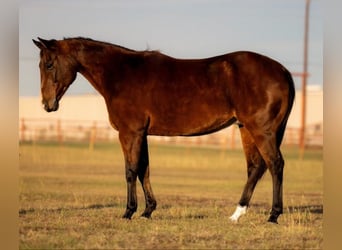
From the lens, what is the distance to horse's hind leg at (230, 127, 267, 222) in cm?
940

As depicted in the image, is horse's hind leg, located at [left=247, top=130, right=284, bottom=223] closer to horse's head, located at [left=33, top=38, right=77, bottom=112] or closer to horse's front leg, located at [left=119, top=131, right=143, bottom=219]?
horse's front leg, located at [left=119, top=131, right=143, bottom=219]

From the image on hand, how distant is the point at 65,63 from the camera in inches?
377

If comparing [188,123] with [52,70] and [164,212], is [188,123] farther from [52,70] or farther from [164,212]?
[52,70]

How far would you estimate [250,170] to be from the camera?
9.60 meters

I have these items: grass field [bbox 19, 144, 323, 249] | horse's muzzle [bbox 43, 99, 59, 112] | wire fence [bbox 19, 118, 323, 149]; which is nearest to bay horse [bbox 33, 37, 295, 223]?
horse's muzzle [bbox 43, 99, 59, 112]

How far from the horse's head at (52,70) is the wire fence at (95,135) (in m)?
18.6

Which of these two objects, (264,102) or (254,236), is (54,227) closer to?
Answer: (254,236)

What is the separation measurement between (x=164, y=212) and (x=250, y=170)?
1.63 meters

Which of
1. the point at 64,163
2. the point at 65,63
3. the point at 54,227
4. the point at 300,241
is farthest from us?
the point at 64,163

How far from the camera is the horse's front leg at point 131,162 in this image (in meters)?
9.23

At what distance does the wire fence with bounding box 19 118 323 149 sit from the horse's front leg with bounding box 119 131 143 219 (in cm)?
1919

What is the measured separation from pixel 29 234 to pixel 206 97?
3148 millimetres

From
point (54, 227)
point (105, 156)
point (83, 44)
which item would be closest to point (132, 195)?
point (54, 227)

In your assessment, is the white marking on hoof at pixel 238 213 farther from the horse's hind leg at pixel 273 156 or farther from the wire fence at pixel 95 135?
the wire fence at pixel 95 135
